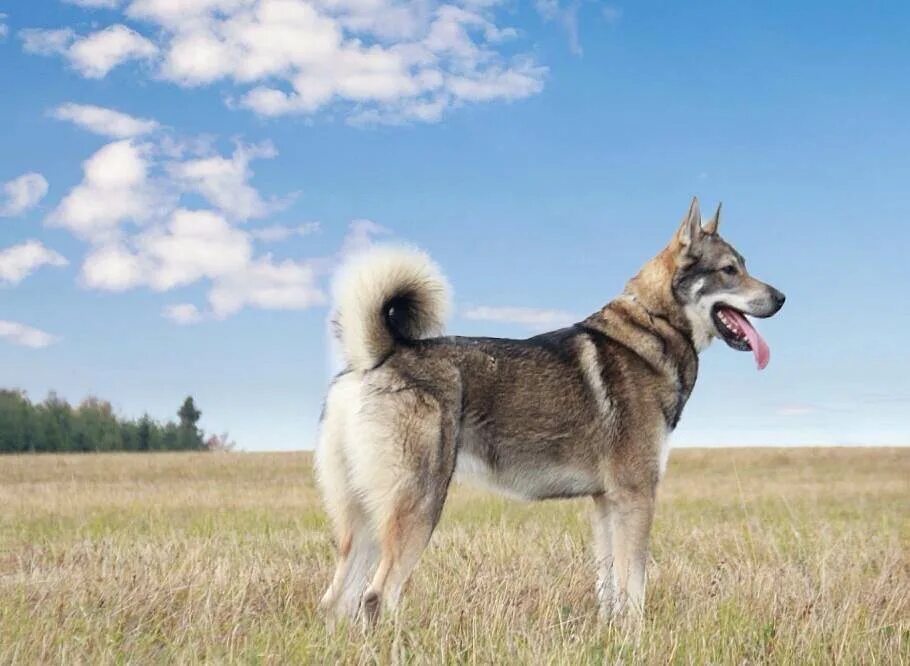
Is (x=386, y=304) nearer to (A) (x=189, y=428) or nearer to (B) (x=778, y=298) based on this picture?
(B) (x=778, y=298)

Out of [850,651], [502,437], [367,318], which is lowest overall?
[850,651]

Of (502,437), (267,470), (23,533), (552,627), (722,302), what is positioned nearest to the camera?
(552,627)

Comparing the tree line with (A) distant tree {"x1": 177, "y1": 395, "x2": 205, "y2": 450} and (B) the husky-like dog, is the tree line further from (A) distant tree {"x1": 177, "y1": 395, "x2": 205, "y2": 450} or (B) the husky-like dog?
(B) the husky-like dog

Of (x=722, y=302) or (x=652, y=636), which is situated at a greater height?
(x=722, y=302)

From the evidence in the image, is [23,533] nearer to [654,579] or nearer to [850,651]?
[654,579]

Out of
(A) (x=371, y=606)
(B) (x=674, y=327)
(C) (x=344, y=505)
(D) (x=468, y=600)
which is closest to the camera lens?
(A) (x=371, y=606)

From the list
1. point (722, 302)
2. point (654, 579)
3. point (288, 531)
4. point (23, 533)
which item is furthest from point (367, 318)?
point (23, 533)

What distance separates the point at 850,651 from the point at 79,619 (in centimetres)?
426

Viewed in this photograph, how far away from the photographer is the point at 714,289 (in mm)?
6742

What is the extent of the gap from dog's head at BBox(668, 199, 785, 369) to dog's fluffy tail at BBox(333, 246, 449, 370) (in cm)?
182

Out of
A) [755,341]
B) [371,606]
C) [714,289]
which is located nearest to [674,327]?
[714,289]

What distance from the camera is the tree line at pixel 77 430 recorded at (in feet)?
157

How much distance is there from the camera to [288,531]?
1098cm

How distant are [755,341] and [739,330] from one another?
0.47 feet
